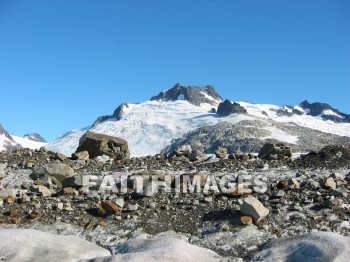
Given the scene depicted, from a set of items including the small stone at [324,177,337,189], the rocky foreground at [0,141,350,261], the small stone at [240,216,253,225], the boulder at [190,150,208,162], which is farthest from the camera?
the boulder at [190,150,208,162]

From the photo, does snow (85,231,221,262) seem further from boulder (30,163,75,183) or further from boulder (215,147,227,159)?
boulder (215,147,227,159)

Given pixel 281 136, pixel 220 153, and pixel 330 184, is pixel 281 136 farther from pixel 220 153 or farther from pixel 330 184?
pixel 330 184

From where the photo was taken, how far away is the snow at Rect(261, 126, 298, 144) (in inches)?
6763

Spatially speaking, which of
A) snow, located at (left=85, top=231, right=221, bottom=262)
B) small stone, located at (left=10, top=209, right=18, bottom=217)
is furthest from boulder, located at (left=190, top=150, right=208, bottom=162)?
snow, located at (left=85, top=231, right=221, bottom=262)

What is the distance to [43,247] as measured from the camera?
364 inches

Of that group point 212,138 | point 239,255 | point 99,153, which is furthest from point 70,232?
point 212,138

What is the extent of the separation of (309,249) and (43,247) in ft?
18.7

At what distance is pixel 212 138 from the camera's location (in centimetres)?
18688

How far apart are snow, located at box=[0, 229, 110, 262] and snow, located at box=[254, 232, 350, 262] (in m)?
3.61

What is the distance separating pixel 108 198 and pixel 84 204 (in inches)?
34.5

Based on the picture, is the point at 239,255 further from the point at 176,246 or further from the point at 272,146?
the point at 272,146

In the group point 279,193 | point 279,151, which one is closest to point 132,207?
point 279,193

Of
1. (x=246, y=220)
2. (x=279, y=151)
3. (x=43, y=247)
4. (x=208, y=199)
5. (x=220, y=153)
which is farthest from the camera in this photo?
(x=220, y=153)

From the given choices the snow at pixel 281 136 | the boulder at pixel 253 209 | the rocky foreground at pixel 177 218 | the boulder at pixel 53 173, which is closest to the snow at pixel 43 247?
the rocky foreground at pixel 177 218
